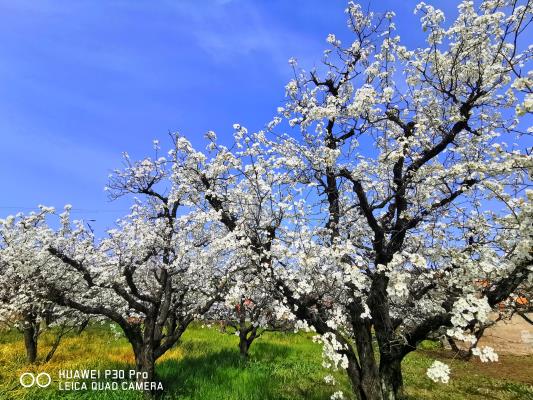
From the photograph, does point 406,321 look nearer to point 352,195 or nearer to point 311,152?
point 352,195

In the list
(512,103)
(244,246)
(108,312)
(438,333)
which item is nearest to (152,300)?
(108,312)

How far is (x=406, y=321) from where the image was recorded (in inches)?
582

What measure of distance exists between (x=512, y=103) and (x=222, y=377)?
12043 mm

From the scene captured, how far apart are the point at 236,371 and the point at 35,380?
6567mm

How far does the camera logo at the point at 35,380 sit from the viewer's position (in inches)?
493

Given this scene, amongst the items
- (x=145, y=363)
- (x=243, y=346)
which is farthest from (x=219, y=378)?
(x=243, y=346)

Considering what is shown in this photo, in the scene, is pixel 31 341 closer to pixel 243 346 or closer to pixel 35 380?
pixel 35 380

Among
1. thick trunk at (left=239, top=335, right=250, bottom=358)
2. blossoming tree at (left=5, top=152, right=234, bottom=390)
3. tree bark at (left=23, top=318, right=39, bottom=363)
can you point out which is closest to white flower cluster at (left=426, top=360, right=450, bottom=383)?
blossoming tree at (left=5, top=152, right=234, bottom=390)

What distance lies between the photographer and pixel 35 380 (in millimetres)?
13031

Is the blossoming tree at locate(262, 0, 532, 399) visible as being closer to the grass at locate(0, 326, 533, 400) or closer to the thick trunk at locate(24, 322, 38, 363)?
the grass at locate(0, 326, 533, 400)

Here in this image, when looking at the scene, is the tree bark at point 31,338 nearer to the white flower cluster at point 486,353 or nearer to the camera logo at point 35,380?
the camera logo at point 35,380

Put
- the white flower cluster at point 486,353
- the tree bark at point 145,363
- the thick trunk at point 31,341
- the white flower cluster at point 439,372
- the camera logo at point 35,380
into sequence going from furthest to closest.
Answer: the thick trunk at point 31,341 → the camera logo at point 35,380 → the tree bark at point 145,363 → the white flower cluster at point 439,372 → the white flower cluster at point 486,353

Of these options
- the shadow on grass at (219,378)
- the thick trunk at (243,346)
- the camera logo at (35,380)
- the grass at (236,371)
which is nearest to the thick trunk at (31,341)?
the grass at (236,371)

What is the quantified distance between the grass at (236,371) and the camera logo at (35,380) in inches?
8.1
